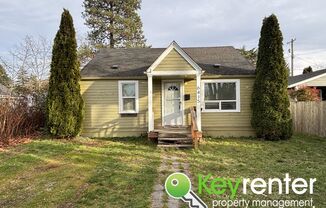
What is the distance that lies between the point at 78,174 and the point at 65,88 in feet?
19.2

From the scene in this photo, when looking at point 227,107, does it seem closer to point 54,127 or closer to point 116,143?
point 116,143

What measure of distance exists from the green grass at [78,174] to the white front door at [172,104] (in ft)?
8.10

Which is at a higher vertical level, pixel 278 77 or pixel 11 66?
pixel 11 66

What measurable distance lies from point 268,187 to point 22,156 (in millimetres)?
6968

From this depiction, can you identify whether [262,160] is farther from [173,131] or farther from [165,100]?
[165,100]

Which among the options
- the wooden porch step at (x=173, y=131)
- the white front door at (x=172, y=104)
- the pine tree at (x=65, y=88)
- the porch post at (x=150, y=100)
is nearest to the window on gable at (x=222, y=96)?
the white front door at (x=172, y=104)

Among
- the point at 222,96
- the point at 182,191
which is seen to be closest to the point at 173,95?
the point at 222,96

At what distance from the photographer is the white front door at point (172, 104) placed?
1342 cm

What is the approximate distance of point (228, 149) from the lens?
10375 mm

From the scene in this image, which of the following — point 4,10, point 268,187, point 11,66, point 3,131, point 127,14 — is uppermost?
point 127,14

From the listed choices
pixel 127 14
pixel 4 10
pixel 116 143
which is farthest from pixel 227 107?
pixel 127 14

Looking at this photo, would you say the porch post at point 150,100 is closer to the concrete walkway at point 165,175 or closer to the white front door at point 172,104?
the white front door at point 172,104

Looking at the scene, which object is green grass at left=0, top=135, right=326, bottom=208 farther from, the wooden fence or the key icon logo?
the wooden fence

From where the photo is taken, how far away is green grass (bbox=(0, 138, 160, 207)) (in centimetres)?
538
